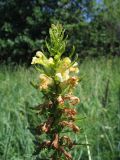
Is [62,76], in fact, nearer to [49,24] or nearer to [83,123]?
[83,123]

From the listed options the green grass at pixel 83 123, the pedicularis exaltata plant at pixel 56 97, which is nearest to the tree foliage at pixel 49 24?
the green grass at pixel 83 123

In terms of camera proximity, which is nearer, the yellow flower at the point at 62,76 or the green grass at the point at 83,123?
the yellow flower at the point at 62,76

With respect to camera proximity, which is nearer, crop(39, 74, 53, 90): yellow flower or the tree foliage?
crop(39, 74, 53, 90): yellow flower

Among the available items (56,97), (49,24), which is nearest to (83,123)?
(56,97)

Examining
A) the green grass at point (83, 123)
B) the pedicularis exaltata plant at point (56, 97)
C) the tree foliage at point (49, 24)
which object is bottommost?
the pedicularis exaltata plant at point (56, 97)

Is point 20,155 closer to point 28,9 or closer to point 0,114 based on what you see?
point 0,114

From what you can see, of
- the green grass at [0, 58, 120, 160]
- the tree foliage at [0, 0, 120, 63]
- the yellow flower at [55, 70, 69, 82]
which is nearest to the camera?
the yellow flower at [55, 70, 69, 82]

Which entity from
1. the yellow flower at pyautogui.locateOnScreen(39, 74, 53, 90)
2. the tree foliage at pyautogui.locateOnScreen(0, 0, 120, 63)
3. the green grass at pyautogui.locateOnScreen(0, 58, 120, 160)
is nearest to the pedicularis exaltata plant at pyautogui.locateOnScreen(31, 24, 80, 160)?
the yellow flower at pyautogui.locateOnScreen(39, 74, 53, 90)

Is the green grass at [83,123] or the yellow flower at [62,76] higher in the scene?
the green grass at [83,123]

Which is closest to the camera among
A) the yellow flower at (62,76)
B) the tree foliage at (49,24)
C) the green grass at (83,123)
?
the yellow flower at (62,76)

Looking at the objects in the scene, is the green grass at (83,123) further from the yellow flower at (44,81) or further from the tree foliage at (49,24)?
the tree foliage at (49,24)

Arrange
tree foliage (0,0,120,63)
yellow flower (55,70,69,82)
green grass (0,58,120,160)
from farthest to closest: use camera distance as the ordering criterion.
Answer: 1. tree foliage (0,0,120,63)
2. green grass (0,58,120,160)
3. yellow flower (55,70,69,82)

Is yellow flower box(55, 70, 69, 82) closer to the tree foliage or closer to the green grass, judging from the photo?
the green grass

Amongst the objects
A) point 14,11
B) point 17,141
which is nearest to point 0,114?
point 17,141
